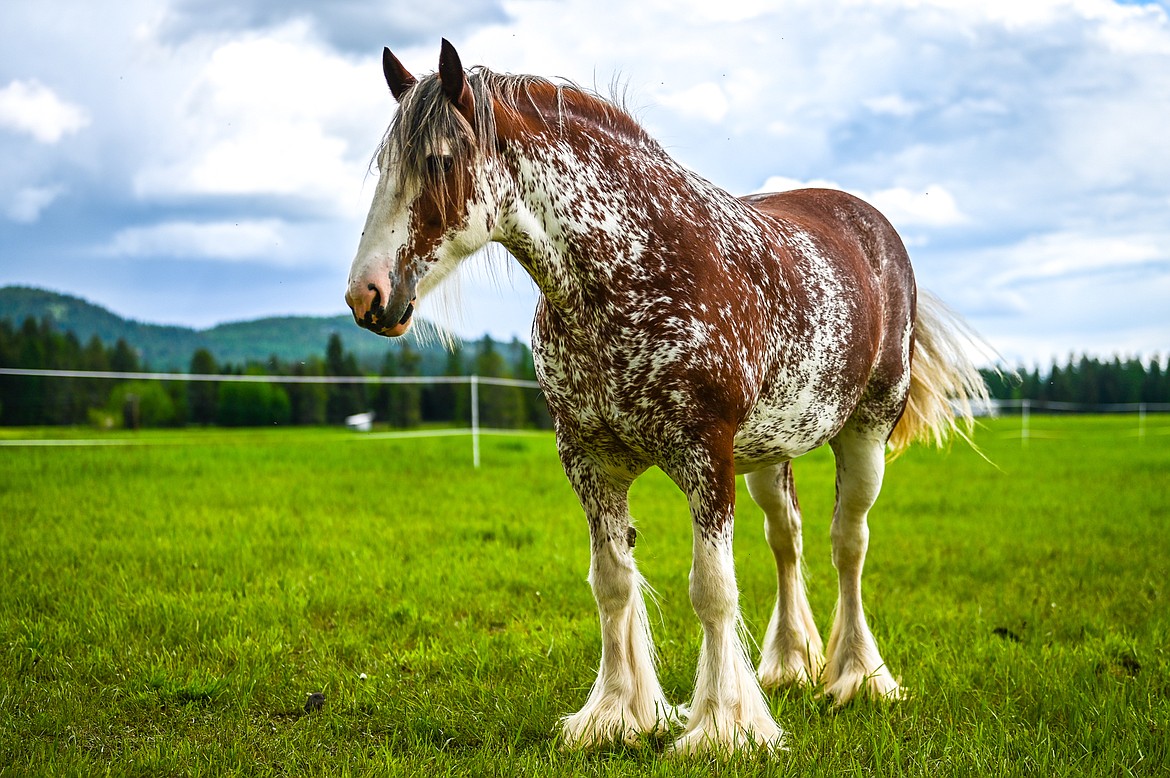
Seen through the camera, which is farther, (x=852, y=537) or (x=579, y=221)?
(x=852, y=537)

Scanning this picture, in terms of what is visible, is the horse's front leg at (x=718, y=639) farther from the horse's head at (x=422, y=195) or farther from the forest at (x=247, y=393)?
the forest at (x=247, y=393)

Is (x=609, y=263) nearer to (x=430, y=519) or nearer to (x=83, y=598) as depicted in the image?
(x=83, y=598)

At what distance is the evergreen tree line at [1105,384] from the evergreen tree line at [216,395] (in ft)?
130

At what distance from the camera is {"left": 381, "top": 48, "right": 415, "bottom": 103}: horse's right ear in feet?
9.41

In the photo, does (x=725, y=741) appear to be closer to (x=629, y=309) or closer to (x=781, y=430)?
(x=781, y=430)

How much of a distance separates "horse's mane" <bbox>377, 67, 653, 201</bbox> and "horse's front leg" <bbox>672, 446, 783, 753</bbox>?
1270mm

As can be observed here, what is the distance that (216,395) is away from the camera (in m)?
28.2

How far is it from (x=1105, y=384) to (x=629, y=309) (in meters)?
69.9

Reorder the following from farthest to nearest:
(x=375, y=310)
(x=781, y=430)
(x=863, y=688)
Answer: (x=863, y=688), (x=781, y=430), (x=375, y=310)

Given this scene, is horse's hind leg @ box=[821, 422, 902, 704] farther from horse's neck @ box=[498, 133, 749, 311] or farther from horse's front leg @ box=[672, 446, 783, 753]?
horse's neck @ box=[498, 133, 749, 311]

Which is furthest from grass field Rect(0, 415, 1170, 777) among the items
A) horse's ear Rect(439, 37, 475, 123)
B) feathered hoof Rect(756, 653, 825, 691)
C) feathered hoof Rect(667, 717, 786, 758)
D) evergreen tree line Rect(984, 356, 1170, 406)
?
evergreen tree line Rect(984, 356, 1170, 406)

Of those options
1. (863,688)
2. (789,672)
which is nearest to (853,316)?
(863,688)

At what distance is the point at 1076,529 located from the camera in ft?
28.3

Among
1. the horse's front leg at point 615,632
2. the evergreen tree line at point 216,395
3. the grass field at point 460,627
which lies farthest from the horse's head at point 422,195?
the evergreen tree line at point 216,395
